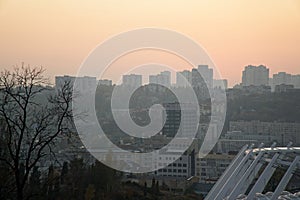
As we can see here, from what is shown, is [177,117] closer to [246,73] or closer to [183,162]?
[183,162]

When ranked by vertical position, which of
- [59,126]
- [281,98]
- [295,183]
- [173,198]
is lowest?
[173,198]

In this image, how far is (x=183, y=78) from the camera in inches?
765

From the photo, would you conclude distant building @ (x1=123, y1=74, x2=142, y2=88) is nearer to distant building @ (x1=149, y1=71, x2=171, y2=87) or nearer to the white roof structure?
distant building @ (x1=149, y1=71, x2=171, y2=87)

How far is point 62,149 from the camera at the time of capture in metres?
12.0

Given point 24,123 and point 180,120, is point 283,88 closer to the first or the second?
point 180,120

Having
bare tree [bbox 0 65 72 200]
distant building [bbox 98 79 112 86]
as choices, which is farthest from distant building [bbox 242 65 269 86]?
bare tree [bbox 0 65 72 200]

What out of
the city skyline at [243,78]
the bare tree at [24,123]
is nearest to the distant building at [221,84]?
the city skyline at [243,78]

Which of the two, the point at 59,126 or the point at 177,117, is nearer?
the point at 59,126

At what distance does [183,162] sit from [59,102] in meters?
9.18

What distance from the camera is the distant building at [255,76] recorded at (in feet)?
76.4

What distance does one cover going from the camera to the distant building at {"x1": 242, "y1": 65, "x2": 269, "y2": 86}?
23.3m

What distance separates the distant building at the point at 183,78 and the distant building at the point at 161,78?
1.20ft

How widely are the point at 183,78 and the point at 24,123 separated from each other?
1272cm

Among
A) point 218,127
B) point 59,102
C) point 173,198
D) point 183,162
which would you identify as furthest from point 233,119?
point 59,102
